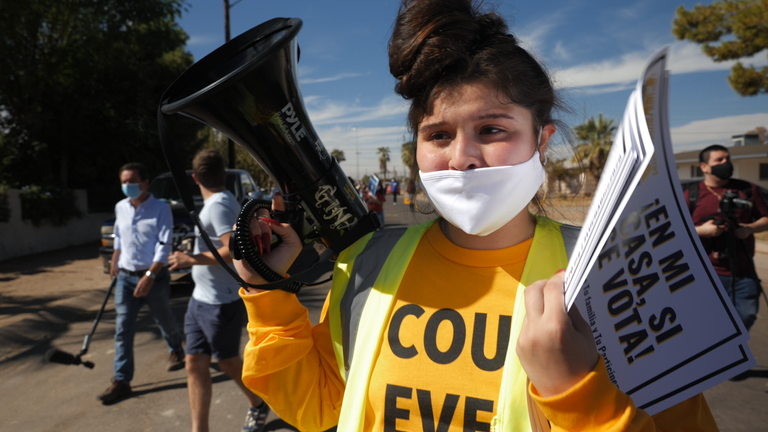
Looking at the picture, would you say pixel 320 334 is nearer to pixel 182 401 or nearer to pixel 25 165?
pixel 182 401

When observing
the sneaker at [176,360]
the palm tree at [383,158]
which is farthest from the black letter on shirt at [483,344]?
the palm tree at [383,158]

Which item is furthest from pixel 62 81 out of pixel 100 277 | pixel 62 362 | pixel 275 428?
pixel 275 428

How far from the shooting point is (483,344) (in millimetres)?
1146

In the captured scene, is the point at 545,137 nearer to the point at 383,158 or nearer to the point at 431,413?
the point at 431,413

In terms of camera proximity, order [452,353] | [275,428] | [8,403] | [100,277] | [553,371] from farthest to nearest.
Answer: [100,277] → [8,403] → [275,428] → [452,353] → [553,371]

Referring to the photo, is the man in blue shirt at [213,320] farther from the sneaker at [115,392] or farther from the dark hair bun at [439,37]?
the dark hair bun at [439,37]

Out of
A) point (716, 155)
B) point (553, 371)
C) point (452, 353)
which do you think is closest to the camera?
point (553, 371)

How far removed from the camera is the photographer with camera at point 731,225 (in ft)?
12.8

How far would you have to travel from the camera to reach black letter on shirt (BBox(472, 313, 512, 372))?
1120 mm

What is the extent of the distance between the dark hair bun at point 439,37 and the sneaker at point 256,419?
9.63ft

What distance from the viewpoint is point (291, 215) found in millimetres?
1399

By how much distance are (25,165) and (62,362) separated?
36.9 ft

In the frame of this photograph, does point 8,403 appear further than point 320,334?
Yes

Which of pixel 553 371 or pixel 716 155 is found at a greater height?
pixel 716 155
